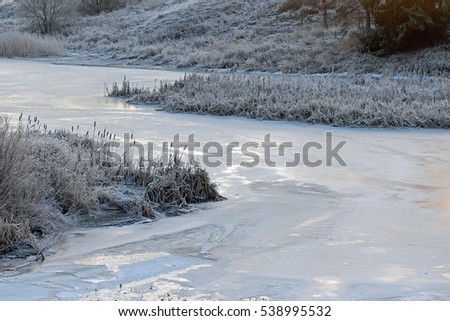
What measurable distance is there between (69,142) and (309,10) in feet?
99.3

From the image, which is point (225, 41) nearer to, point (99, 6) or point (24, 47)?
point (24, 47)

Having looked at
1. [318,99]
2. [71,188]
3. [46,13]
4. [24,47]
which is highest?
[46,13]

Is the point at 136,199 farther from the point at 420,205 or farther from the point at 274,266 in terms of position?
the point at 420,205

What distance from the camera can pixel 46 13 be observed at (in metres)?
47.6

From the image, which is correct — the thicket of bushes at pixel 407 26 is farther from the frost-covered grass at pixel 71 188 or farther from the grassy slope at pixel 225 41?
the frost-covered grass at pixel 71 188

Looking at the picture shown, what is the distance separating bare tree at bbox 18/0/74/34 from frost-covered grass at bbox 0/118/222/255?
38722mm

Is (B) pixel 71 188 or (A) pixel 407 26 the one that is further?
(A) pixel 407 26

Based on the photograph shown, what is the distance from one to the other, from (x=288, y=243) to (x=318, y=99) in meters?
10.3

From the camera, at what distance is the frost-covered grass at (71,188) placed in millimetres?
7766

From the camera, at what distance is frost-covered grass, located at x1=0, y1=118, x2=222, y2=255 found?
7.77 metres

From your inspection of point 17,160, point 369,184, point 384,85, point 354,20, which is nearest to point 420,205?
point 369,184

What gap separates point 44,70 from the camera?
1155 inches

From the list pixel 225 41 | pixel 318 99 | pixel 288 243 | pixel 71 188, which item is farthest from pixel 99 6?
pixel 288 243

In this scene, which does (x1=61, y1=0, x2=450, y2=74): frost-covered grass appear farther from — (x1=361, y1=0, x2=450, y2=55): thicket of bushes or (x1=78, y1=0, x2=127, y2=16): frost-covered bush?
(x1=78, y1=0, x2=127, y2=16): frost-covered bush
